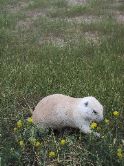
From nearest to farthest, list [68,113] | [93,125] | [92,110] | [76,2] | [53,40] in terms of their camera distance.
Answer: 1. [93,125]
2. [92,110]
3. [68,113]
4. [53,40]
5. [76,2]

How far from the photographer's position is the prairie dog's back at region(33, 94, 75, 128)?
243 inches

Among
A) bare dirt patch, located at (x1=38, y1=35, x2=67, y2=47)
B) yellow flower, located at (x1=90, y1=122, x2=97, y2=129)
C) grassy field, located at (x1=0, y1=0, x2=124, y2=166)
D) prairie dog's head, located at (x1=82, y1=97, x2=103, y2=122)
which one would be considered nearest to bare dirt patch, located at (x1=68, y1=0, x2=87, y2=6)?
grassy field, located at (x1=0, y1=0, x2=124, y2=166)

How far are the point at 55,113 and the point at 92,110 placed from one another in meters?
0.52

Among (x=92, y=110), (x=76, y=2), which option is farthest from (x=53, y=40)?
(x=92, y=110)

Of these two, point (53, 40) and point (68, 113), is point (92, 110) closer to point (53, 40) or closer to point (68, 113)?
point (68, 113)

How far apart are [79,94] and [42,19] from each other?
5.63m

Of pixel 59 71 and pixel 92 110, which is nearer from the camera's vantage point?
pixel 92 110

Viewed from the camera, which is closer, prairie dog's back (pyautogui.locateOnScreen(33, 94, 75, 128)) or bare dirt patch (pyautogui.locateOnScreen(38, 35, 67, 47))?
prairie dog's back (pyautogui.locateOnScreen(33, 94, 75, 128))

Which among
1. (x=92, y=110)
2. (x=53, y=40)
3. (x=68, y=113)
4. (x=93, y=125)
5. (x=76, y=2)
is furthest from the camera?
(x=76, y=2)

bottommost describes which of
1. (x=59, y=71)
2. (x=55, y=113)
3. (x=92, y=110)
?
(x=59, y=71)

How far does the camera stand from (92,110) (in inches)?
234

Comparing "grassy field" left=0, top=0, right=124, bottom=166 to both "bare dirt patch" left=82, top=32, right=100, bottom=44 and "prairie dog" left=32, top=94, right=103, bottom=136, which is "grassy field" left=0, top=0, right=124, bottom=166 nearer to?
"bare dirt patch" left=82, top=32, right=100, bottom=44

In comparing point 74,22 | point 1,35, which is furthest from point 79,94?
point 74,22

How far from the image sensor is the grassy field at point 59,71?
556cm
